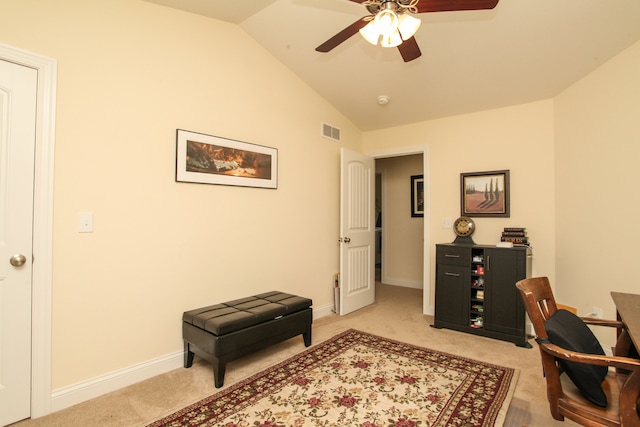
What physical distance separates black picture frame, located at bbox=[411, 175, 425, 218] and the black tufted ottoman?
127 inches

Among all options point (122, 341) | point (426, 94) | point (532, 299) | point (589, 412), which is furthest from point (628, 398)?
point (426, 94)

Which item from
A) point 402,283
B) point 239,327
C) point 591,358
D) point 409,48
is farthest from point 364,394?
point 402,283

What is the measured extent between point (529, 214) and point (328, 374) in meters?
2.65

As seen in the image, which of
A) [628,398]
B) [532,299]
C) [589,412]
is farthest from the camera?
[532,299]

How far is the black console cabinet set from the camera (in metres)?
3.07

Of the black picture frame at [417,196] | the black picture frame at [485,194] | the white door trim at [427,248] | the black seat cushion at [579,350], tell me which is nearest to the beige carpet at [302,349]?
the white door trim at [427,248]

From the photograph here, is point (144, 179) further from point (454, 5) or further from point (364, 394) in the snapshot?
point (454, 5)

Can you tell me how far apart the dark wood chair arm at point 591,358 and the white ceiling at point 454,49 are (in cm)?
229

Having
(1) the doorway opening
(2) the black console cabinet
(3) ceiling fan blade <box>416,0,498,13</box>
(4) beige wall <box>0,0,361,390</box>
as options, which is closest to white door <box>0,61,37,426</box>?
(4) beige wall <box>0,0,361,390</box>

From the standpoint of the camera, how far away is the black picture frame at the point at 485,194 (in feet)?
11.6

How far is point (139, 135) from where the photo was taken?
2.34 m

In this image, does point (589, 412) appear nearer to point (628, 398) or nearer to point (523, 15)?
point (628, 398)

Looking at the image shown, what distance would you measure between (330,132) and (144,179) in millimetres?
2309

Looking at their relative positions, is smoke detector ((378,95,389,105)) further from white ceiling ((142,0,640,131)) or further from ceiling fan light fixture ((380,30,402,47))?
ceiling fan light fixture ((380,30,402,47))
